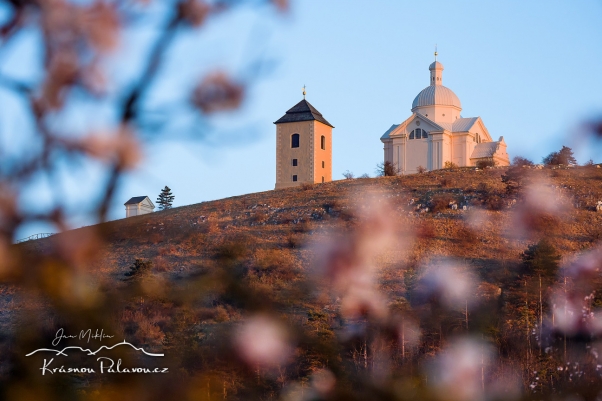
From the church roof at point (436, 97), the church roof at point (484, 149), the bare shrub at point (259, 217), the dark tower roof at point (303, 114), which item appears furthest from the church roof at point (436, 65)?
the bare shrub at point (259, 217)

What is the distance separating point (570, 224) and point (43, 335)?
23.8 m

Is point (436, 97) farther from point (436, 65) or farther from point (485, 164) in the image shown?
point (485, 164)

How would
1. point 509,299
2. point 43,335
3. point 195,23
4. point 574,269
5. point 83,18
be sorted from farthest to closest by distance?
point 574,269 < point 509,299 < point 43,335 < point 195,23 < point 83,18

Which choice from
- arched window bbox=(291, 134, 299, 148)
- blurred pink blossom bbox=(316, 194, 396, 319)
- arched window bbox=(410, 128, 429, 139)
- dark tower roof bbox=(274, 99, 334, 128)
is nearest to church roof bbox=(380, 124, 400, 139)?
arched window bbox=(410, 128, 429, 139)

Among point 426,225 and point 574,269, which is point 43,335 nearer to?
point 574,269

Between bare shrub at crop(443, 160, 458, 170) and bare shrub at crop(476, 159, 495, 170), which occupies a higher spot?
bare shrub at crop(443, 160, 458, 170)

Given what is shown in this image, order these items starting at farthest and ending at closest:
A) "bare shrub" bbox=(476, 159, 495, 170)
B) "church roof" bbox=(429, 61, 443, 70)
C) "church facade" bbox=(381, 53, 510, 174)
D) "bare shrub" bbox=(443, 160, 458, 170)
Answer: "church roof" bbox=(429, 61, 443, 70) < "church facade" bbox=(381, 53, 510, 174) < "bare shrub" bbox=(443, 160, 458, 170) < "bare shrub" bbox=(476, 159, 495, 170)

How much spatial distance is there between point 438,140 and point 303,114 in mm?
8428

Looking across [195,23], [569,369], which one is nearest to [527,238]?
[569,369]

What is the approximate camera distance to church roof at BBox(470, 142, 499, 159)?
147 feet

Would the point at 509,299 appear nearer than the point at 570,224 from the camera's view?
Yes

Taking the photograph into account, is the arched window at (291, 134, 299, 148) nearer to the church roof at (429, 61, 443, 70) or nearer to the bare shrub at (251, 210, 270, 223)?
the church roof at (429, 61, 443, 70)

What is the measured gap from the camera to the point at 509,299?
51.3 feet

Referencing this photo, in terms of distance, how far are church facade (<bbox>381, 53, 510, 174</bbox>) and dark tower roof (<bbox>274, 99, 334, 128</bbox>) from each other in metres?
4.84
